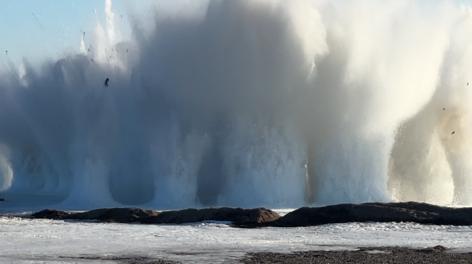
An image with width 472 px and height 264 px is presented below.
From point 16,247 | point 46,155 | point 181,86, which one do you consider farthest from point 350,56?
point 16,247

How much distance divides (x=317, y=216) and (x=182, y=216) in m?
5.34

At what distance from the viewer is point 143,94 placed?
57.1m

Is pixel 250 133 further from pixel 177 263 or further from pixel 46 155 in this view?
pixel 177 263

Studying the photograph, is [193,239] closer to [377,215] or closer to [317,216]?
[317,216]

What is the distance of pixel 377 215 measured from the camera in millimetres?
37750

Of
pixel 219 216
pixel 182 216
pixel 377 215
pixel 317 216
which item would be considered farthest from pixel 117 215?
pixel 377 215

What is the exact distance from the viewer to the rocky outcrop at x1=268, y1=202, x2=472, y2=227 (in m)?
37.2

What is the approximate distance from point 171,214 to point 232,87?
51.7 ft

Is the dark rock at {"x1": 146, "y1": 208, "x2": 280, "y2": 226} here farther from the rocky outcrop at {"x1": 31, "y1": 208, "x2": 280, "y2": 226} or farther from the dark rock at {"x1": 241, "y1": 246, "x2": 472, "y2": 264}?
the dark rock at {"x1": 241, "y1": 246, "x2": 472, "y2": 264}

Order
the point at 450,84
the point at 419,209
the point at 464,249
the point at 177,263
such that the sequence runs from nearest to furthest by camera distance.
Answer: the point at 177,263, the point at 464,249, the point at 419,209, the point at 450,84

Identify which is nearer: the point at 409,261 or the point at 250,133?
the point at 409,261

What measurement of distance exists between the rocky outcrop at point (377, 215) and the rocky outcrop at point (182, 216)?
1.13 meters

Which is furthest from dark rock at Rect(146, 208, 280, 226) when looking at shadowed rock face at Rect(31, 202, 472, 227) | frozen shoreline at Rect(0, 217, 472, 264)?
frozen shoreline at Rect(0, 217, 472, 264)

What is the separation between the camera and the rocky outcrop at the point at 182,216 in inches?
1526
